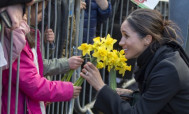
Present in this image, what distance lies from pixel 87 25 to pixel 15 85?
169 cm

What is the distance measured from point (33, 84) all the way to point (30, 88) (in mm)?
38

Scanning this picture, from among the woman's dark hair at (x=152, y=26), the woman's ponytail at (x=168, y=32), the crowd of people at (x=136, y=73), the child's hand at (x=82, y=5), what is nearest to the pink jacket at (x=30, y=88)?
the crowd of people at (x=136, y=73)

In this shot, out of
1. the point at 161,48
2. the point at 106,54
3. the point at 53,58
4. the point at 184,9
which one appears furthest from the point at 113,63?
the point at 184,9

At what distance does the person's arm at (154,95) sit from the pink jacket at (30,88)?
0.36 meters

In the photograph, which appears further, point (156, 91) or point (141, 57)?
point (141, 57)

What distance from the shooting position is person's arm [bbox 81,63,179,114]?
2836 mm

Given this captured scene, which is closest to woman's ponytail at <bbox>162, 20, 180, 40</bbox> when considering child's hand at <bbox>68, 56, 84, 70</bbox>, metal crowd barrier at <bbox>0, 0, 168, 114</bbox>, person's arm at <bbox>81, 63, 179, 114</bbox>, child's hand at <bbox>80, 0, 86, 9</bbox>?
person's arm at <bbox>81, 63, 179, 114</bbox>

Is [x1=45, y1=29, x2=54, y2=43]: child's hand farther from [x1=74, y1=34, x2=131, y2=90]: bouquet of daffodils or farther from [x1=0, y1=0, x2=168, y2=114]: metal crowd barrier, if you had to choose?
[x1=74, y1=34, x2=131, y2=90]: bouquet of daffodils

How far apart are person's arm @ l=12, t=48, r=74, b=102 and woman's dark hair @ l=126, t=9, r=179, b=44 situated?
2.56ft

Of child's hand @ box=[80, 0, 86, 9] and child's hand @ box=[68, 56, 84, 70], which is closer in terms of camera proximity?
child's hand @ box=[68, 56, 84, 70]

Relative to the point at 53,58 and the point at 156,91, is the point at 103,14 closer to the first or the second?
the point at 53,58

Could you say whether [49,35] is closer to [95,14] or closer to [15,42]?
[15,42]

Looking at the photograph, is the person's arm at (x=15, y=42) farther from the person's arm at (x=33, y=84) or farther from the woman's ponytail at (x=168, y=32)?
the woman's ponytail at (x=168, y=32)

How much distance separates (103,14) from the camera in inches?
183
